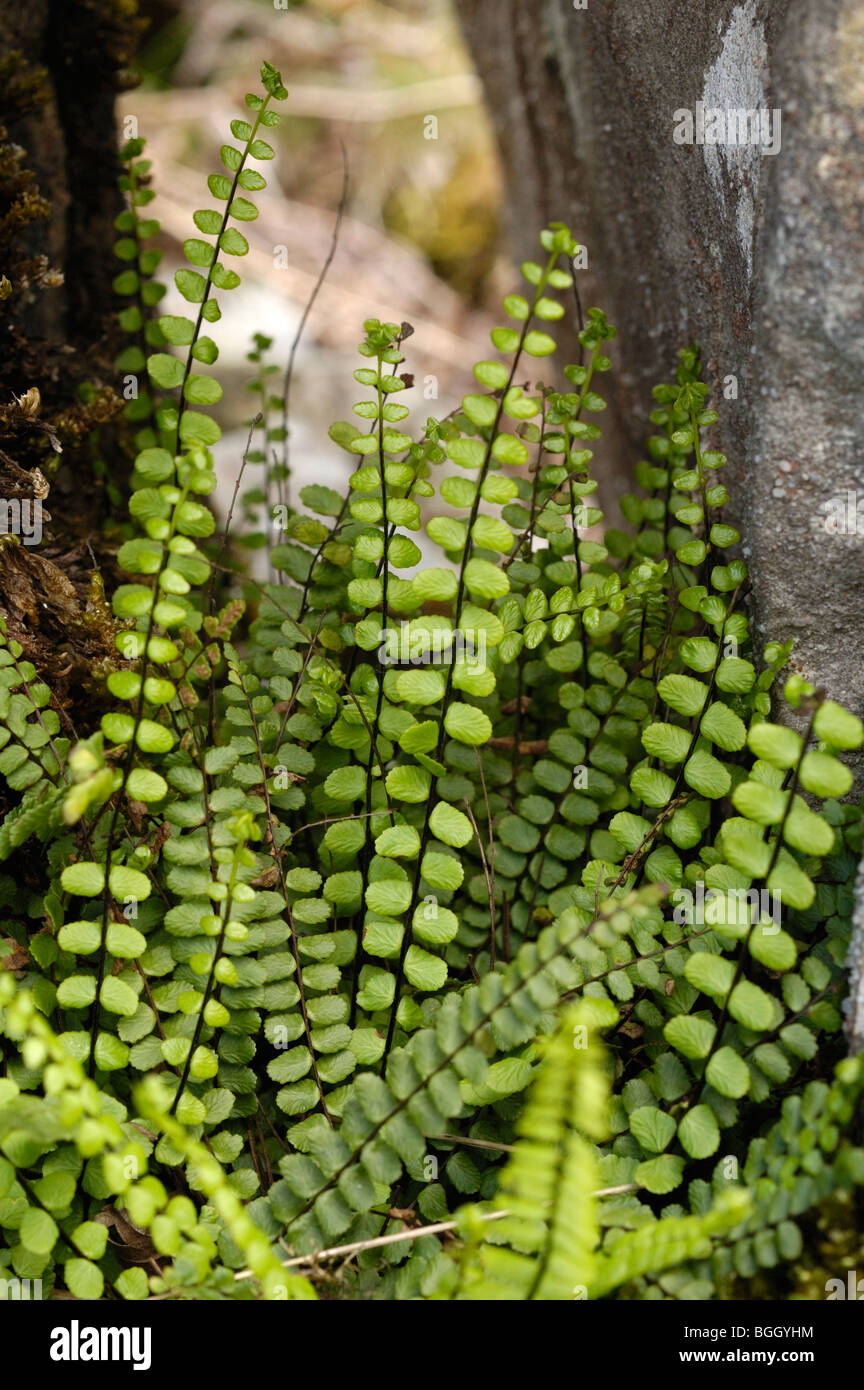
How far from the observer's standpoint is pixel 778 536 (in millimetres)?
1798

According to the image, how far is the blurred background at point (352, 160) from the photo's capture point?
6102 millimetres

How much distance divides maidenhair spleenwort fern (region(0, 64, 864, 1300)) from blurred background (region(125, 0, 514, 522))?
4082mm

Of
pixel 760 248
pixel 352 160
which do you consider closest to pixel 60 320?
pixel 760 248

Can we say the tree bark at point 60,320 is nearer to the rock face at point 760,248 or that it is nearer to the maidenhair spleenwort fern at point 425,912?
the maidenhair spleenwort fern at point 425,912

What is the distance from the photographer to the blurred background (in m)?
6.10

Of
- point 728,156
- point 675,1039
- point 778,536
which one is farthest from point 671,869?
point 728,156

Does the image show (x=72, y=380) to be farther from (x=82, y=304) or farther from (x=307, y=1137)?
(x=307, y=1137)

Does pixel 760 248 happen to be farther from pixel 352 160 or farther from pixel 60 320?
pixel 352 160

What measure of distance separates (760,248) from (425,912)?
122 centimetres

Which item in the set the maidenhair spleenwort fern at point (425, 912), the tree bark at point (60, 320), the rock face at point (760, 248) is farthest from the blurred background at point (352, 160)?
the maidenhair spleenwort fern at point (425, 912)

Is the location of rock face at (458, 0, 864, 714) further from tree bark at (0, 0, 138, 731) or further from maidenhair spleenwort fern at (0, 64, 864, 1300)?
tree bark at (0, 0, 138, 731)

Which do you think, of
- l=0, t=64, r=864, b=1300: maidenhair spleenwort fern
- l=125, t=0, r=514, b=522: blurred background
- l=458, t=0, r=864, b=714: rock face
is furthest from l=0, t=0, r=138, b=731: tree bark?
l=125, t=0, r=514, b=522: blurred background

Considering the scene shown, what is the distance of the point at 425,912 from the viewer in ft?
5.75
